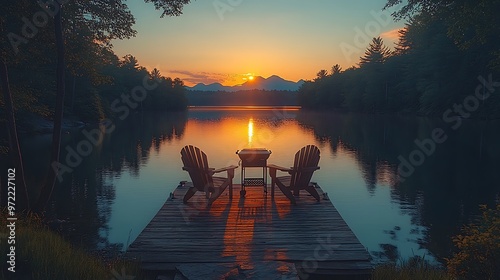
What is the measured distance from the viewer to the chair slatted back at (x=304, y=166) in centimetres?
926

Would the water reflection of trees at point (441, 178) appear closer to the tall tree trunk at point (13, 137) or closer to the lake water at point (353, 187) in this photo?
the lake water at point (353, 187)

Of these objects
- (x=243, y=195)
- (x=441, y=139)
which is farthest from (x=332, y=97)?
(x=243, y=195)

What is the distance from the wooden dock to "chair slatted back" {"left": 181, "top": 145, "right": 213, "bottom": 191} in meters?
0.53

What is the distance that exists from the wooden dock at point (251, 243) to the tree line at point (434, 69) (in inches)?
358

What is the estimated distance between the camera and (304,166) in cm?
928

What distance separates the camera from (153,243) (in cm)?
673

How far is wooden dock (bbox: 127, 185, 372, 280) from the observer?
5.73 metres

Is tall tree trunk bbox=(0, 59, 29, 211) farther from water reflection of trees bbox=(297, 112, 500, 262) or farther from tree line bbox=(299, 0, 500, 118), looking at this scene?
tree line bbox=(299, 0, 500, 118)

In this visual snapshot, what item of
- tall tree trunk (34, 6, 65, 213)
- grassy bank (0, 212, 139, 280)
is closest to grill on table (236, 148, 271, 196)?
tall tree trunk (34, 6, 65, 213)

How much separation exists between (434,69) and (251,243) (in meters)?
50.6

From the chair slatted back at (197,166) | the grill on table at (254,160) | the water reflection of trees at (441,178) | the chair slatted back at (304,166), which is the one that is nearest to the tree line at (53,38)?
the chair slatted back at (197,166)

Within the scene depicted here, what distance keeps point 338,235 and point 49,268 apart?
4.52 m

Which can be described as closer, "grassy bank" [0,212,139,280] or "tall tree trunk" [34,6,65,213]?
"grassy bank" [0,212,139,280]

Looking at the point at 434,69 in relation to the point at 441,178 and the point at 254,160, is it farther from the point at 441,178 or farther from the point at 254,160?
the point at 254,160
